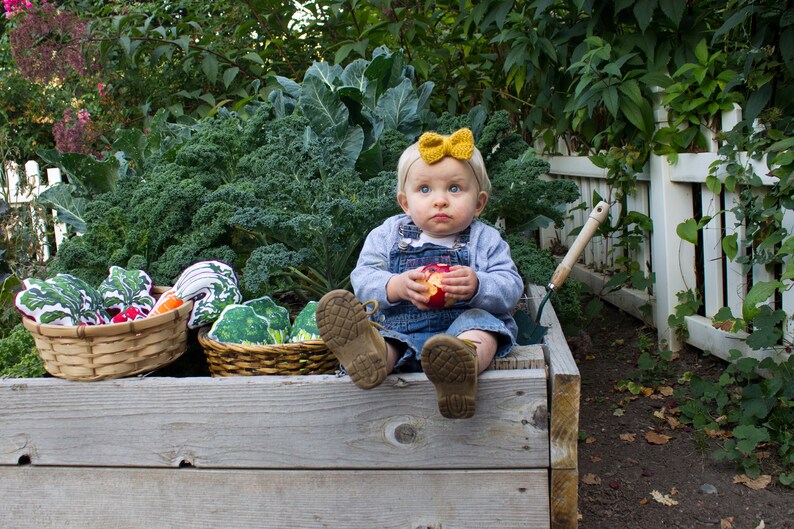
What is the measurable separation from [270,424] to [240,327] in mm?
317

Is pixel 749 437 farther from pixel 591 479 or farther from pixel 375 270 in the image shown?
pixel 375 270

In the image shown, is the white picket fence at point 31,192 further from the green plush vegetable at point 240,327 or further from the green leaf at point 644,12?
the green leaf at point 644,12

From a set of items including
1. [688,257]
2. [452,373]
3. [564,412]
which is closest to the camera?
[452,373]

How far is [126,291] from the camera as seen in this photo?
219cm

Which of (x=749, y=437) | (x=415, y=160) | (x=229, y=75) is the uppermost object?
(x=229, y=75)

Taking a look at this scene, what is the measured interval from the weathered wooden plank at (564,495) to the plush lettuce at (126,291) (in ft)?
4.19

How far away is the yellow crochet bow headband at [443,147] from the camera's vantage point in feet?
6.19

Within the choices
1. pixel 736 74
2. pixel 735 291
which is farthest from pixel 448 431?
pixel 736 74

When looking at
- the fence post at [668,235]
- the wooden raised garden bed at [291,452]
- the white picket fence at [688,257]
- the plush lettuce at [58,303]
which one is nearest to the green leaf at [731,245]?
the white picket fence at [688,257]

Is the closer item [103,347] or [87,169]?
[103,347]

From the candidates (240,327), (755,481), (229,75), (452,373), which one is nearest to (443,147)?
(452,373)

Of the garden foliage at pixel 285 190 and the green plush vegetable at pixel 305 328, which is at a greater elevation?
the garden foliage at pixel 285 190

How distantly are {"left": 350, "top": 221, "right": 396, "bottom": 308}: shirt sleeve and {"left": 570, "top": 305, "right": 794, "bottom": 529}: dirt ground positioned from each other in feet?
3.29

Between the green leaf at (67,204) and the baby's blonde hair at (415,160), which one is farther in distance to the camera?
the green leaf at (67,204)
